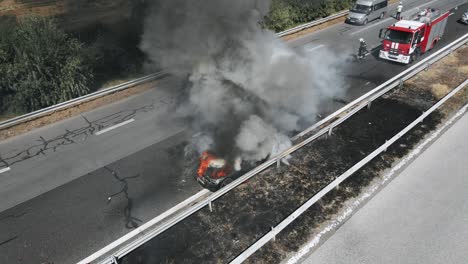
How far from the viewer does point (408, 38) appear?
1638cm

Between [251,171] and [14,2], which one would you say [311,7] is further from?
[14,2]

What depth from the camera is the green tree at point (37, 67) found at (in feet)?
43.0

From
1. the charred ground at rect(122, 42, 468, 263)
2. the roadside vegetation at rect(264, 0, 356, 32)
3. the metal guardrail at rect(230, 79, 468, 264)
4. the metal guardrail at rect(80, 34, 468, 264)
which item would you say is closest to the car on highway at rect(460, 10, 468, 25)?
the metal guardrail at rect(80, 34, 468, 264)

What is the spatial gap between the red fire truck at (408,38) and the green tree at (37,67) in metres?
15.6

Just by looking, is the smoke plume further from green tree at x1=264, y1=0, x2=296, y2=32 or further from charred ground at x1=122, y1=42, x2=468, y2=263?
green tree at x1=264, y1=0, x2=296, y2=32

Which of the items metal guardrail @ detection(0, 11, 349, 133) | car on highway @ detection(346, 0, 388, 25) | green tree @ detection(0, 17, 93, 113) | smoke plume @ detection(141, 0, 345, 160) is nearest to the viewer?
smoke plume @ detection(141, 0, 345, 160)

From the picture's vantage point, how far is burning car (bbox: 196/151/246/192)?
8.66 meters

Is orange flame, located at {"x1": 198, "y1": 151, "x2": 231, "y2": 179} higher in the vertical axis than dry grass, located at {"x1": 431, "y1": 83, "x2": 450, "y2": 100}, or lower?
higher

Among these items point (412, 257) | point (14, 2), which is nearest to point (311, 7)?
point (412, 257)

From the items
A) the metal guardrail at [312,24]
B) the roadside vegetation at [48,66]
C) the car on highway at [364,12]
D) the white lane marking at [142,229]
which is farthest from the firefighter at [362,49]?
the white lane marking at [142,229]

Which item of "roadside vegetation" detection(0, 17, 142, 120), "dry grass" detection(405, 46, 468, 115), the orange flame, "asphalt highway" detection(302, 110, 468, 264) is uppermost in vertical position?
"roadside vegetation" detection(0, 17, 142, 120)

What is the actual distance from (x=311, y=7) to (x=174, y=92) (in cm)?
1506

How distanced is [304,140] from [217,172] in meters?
3.61

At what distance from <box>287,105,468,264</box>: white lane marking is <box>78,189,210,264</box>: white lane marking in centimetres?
317
